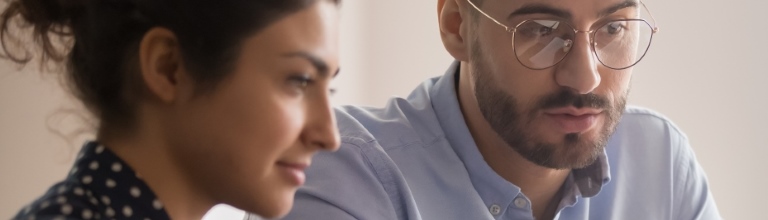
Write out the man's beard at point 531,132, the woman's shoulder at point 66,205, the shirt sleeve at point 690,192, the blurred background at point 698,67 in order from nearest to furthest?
the woman's shoulder at point 66,205, the man's beard at point 531,132, the shirt sleeve at point 690,192, the blurred background at point 698,67

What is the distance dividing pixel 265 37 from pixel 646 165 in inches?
35.0

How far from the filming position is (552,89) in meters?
1.30

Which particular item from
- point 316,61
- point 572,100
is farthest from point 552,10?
point 316,61

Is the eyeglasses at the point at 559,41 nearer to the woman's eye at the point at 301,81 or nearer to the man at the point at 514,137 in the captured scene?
the man at the point at 514,137

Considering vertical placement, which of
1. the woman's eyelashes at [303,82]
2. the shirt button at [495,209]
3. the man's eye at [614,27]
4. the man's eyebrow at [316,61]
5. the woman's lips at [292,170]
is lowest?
the shirt button at [495,209]

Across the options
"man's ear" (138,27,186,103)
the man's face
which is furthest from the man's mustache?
"man's ear" (138,27,186,103)

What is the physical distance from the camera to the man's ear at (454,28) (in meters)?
1.42

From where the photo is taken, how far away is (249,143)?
801 mm

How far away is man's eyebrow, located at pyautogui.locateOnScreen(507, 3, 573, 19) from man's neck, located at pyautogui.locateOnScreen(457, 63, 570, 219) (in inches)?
5.9

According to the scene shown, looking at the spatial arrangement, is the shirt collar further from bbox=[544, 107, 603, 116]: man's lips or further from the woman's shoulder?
the woman's shoulder

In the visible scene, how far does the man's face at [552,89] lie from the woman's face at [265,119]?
52 centimetres

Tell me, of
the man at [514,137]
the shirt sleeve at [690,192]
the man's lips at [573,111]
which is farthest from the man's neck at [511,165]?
the shirt sleeve at [690,192]

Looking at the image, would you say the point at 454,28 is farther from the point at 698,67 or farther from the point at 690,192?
the point at 698,67

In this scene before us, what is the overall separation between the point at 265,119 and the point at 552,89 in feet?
1.99
